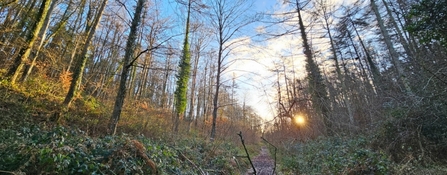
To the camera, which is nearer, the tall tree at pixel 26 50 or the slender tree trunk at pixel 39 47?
the tall tree at pixel 26 50

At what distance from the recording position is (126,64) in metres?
6.36

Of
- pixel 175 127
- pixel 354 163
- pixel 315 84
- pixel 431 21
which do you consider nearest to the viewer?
pixel 354 163

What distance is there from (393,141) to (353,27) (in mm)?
17558

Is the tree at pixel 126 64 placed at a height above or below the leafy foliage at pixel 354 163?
above

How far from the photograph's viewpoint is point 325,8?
1526cm

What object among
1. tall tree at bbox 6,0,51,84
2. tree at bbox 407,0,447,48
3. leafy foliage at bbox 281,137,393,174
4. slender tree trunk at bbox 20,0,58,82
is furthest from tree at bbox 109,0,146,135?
tree at bbox 407,0,447,48

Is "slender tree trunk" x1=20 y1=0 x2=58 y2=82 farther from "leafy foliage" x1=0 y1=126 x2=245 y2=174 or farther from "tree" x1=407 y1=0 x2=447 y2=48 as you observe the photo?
"tree" x1=407 y1=0 x2=447 y2=48

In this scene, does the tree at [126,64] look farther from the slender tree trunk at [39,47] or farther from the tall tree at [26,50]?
the slender tree trunk at [39,47]

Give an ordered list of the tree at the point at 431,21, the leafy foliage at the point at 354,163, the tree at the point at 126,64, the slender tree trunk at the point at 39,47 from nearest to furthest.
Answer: the leafy foliage at the point at 354,163
the tree at the point at 431,21
the tree at the point at 126,64
the slender tree trunk at the point at 39,47

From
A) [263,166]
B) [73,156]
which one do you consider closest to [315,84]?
[263,166]

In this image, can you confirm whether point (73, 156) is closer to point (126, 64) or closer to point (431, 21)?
point (126, 64)

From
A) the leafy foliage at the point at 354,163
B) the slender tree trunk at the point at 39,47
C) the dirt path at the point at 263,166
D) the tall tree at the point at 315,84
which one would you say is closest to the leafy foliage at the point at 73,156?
the leafy foliage at the point at 354,163

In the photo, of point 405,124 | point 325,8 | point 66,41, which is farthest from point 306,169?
point 66,41

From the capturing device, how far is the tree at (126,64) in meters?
6.18
